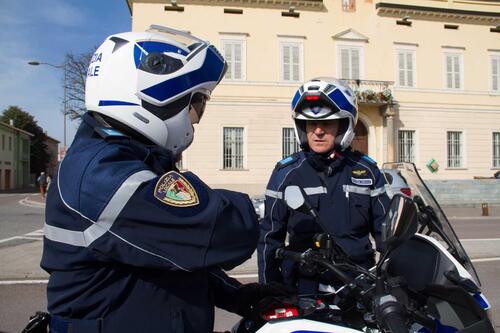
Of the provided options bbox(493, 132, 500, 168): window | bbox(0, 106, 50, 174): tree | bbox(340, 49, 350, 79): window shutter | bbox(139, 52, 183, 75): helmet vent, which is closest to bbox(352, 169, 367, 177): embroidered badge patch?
bbox(139, 52, 183, 75): helmet vent

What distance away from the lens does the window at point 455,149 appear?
25391 mm

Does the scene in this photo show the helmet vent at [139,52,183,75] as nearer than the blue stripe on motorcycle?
Yes

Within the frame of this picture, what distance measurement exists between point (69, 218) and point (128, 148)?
0.28 m

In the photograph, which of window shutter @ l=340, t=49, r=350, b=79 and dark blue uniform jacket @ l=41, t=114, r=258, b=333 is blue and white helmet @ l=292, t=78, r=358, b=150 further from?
window shutter @ l=340, t=49, r=350, b=79

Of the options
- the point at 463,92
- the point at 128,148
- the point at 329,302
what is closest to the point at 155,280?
the point at 128,148

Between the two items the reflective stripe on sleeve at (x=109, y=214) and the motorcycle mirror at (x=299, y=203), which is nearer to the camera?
the reflective stripe on sleeve at (x=109, y=214)

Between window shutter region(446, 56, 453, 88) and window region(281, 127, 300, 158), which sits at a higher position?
window shutter region(446, 56, 453, 88)

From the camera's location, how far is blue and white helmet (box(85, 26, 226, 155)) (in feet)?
5.06

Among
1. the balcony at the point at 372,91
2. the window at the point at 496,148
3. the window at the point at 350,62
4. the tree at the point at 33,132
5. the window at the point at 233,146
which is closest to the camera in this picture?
the window at the point at 233,146

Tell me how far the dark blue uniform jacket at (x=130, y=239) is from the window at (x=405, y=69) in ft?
82.9

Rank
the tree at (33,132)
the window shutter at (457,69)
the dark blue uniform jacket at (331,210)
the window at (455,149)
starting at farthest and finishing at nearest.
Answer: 1. the tree at (33,132)
2. the window shutter at (457,69)
3. the window at (455,149)
4. the dark blue uniform jacket at (331,210)

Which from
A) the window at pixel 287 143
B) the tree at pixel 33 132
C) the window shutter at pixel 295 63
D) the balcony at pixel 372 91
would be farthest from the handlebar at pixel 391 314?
the tree at pixel 33 132

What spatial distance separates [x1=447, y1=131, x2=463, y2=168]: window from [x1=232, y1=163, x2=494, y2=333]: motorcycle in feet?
84.8

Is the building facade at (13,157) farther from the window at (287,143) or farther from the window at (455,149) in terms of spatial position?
the window at (455,149)
